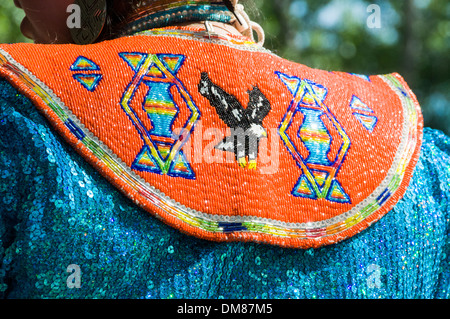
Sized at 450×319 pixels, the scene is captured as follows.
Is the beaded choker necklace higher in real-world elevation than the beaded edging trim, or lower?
higher

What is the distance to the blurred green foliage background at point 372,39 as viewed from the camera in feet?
42.5

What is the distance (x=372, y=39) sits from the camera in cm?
1532

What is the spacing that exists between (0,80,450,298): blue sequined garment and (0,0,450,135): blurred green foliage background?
35.1 ft

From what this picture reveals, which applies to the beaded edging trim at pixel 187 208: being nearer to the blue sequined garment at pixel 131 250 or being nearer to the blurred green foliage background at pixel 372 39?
the blue sequined garment at pixel 131 250

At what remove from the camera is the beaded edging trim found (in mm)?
1117

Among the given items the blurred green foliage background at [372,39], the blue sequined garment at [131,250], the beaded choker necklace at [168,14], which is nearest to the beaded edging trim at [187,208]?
the blue sequined garment at [131,250]

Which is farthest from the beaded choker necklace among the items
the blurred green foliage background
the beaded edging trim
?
the blurred green foliage background

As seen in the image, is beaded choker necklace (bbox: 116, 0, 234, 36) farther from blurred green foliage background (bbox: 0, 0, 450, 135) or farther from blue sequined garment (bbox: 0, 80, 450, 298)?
blurred green foliage background (bbox: 0, 0, 450, 135)

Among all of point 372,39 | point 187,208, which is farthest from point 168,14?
point 372,39

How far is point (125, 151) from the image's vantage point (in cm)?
114

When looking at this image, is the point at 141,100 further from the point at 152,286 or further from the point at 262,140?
the point at 152,286

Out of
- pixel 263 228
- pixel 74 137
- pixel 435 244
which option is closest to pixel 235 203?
pixel 263 228

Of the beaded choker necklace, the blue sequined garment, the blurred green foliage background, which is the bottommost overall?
the blue sequined garment

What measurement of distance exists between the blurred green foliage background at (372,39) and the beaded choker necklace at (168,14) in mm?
10511
